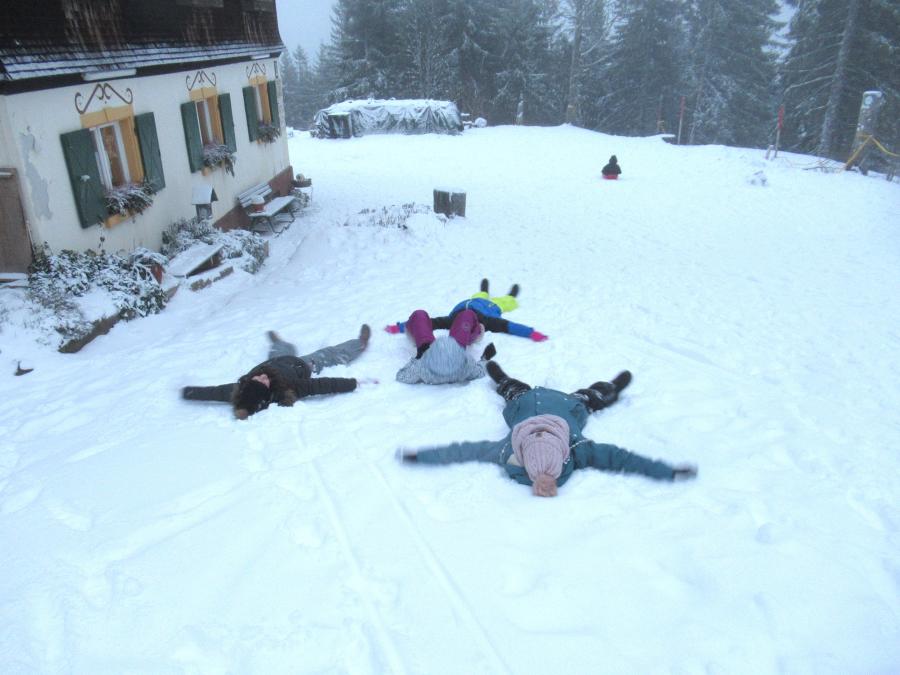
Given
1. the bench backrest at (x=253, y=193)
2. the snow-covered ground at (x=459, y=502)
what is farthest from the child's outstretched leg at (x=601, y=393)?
the bench backrest at (x=253, y=193)

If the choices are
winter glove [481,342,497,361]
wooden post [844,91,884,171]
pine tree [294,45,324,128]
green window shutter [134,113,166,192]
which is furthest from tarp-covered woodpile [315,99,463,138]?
pine tree [294,45,324,128]

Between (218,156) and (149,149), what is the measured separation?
234 cm

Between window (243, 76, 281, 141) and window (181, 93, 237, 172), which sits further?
window (243, 76, 281, 141)

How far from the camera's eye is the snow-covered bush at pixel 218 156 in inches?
446

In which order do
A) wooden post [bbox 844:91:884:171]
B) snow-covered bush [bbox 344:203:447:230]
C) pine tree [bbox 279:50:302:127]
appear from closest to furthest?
snow-covered bush [bbox 344:203:447:230], wooden post [bbox 844:91:884:171], pine tree [bbox 279:50:302:127]

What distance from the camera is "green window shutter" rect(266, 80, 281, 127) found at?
14930 mm

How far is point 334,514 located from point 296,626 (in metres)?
0.90

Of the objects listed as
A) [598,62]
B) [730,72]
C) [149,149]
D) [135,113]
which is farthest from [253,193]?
[730,72]

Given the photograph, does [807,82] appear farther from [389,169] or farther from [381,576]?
→ [381,576]

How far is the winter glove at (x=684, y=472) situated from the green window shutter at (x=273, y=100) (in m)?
14.0

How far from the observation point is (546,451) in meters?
4.13

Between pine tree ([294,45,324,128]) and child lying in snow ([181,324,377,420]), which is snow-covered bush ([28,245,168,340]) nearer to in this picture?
child lying in snow ([181,324,377,420])

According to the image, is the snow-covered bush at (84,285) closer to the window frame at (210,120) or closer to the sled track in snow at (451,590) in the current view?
the window frame at (210,120)

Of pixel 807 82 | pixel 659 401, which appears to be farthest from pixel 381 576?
pixel 807 82
